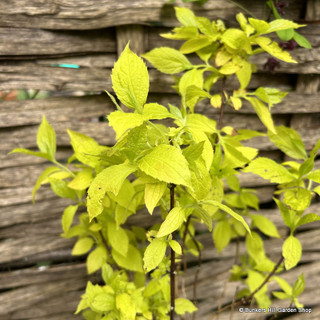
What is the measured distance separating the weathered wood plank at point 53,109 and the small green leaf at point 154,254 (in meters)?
0.71

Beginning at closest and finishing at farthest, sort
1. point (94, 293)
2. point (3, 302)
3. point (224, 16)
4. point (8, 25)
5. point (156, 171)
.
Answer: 1. point (156, 171)
2. point (94, 293)
3. point (8, 25)
4. point (224, 16)
5. point (3, 302)

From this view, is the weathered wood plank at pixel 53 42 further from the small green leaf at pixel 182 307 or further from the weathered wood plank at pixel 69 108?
the small green leaf at pixel 182 307

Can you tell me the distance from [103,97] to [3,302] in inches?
35.9

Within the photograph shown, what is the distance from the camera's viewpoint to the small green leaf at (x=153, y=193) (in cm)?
74

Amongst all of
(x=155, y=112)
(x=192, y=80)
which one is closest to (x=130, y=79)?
(x=155, y=112)

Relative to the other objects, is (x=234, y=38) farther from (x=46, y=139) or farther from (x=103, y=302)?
(x=103, y=302)

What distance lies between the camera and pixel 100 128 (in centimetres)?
136

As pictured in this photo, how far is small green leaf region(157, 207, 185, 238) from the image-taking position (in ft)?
2.37

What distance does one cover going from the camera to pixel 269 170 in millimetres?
1048

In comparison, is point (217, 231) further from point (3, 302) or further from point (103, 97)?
point (3, 302)

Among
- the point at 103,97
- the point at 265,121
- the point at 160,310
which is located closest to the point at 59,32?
the point at 103,97

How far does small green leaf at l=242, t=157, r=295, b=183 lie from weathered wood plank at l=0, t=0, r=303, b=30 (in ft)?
2.00

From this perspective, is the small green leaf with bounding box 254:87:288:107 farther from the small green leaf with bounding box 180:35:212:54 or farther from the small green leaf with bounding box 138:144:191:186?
the small green leaf with bounding box 138:144:191:186

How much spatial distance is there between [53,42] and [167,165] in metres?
0.80
